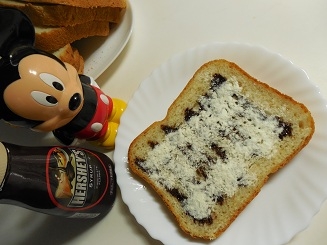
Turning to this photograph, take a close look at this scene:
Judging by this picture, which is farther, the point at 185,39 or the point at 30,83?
the point at 185,39

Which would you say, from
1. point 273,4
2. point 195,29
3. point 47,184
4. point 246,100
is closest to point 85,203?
point 47,184

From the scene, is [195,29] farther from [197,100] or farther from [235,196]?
[235,196]

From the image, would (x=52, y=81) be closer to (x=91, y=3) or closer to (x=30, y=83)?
(x=30, y=83)

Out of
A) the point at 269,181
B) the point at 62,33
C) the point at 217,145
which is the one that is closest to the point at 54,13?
the point at 62,33

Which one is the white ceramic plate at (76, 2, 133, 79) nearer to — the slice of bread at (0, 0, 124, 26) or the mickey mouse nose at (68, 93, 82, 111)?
the slice of bread at (0, 0, 124, 26)

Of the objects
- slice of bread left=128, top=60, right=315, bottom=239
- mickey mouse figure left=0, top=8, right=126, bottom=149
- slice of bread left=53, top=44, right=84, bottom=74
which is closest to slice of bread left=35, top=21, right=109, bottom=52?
slice of bread left=53, top=44, right=84, bottom=74

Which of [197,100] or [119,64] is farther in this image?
[119,64]
